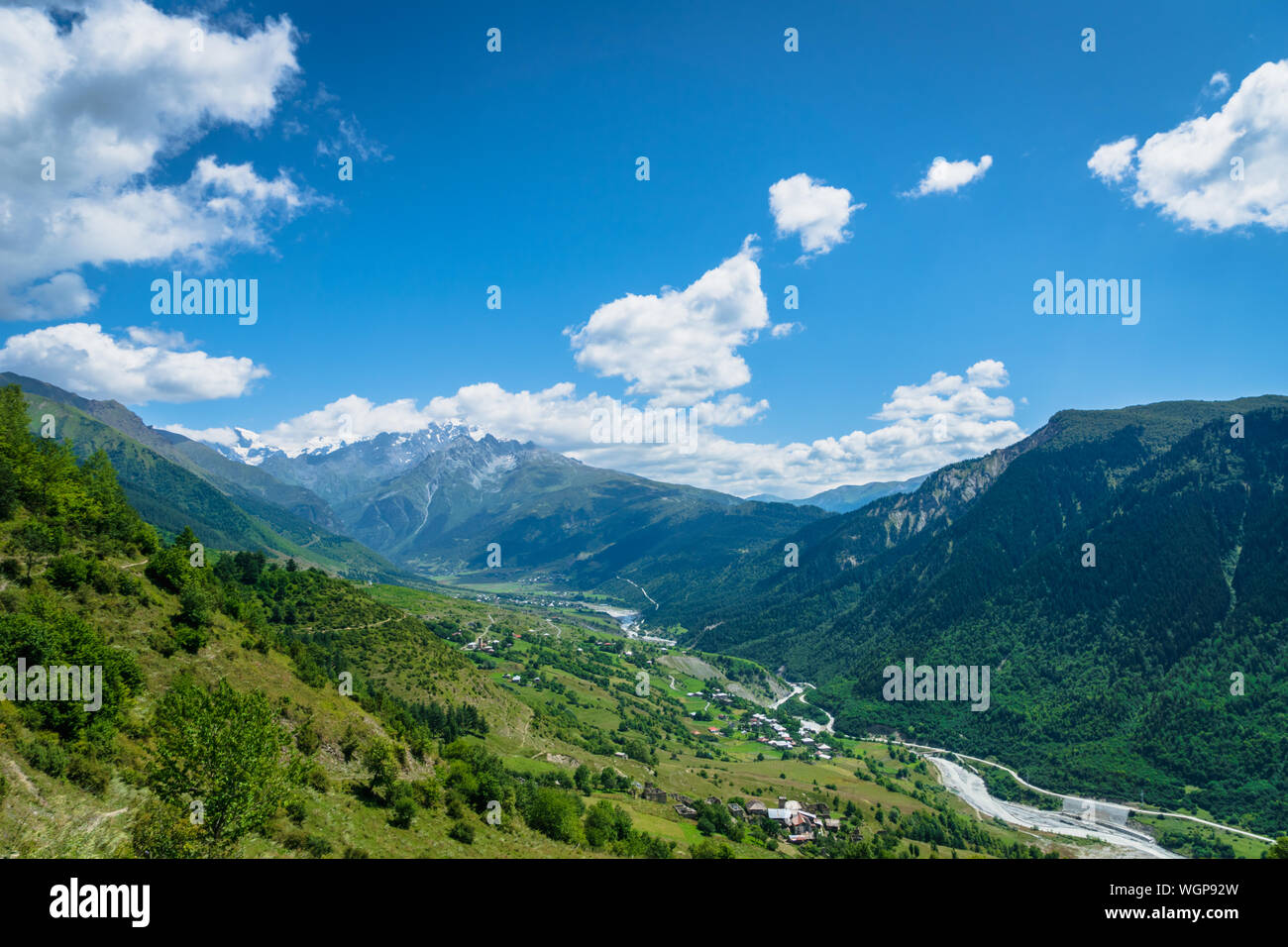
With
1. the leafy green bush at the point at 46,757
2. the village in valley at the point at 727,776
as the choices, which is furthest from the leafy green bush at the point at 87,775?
the village in valley at the point at 727,776

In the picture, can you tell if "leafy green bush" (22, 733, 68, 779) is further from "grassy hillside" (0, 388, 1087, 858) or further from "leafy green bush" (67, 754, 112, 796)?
"leafy green bush" (67, 754, 112, 796)

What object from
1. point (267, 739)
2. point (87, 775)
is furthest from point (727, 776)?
point (87, 775)

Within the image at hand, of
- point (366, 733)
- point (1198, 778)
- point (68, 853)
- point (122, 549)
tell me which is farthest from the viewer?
point (1198, 778)

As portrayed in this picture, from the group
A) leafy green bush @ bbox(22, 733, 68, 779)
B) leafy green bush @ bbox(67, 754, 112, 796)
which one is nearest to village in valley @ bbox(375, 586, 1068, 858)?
leafy green bush @ bbox(67, 754, 112, 796)

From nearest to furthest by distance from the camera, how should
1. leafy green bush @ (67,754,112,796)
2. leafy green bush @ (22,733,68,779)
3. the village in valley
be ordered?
leafy green bush @ (22,733,68,779)
leafy green bush @ (67,754,112,796)
the village in valley

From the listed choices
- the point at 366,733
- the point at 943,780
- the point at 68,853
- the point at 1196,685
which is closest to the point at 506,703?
the point at 366,733

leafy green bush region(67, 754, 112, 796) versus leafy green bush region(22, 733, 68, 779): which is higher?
leafy green bush region(22, 733, 68, 779)

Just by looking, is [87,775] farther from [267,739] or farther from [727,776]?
[727,776]

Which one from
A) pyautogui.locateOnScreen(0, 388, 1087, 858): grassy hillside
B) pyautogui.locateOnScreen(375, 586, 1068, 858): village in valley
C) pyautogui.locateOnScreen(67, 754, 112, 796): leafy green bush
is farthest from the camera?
pyautogui.locateOnScreen(375, 586, 1068, 858): village in valley

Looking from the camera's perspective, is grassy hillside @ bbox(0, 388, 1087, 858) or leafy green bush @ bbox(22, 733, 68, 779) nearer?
grassy hillside @ bbox(0, 388, 1087, 858)

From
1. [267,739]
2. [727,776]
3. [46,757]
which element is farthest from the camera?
[727,776]
